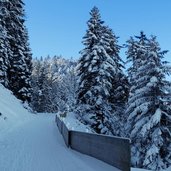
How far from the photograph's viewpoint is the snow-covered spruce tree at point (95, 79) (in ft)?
101

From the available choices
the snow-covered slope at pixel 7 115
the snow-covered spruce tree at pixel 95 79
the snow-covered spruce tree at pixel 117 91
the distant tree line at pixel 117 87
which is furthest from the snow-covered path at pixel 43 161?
the snow-covered spruce tree at pixel 117 91

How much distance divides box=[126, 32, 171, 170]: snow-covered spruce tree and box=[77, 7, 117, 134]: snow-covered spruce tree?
17.0 ft

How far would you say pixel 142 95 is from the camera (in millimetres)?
24922

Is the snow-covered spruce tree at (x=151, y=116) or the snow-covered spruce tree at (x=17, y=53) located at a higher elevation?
the snow-covered spruce tree at (x=17, y=53)

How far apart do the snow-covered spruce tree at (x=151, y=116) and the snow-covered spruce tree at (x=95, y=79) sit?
5195 millimetres

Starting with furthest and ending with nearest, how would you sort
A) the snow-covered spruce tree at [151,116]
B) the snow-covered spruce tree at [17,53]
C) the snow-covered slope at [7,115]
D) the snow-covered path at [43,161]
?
1. the snow-covered spruce tree at [17,53]
2. the snow-covered slope at [7,115]
3. the snow-covered spruce tree at [151,116]
4. the snow-covered path at [43,161]

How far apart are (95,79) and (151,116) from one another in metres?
9.63

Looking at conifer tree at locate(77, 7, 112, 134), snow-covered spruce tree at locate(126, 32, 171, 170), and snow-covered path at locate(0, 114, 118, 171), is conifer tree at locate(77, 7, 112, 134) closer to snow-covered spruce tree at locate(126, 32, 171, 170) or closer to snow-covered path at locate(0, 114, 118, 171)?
snow-covered spruce tree at locate(126, 32, 171, 170)

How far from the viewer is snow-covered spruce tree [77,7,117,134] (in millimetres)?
30891

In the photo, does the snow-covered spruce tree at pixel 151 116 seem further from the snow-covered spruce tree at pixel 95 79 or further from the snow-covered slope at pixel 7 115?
the snow-covered slope at pixel 7 115

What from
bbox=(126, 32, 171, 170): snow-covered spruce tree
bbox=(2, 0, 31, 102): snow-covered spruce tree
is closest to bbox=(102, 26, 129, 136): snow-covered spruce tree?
bbox=(126, 32, 171, 170): snow-covered spruce tree

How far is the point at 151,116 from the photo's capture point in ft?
77.2

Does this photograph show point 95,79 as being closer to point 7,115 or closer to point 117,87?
point 117,87

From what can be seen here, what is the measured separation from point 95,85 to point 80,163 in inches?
807
